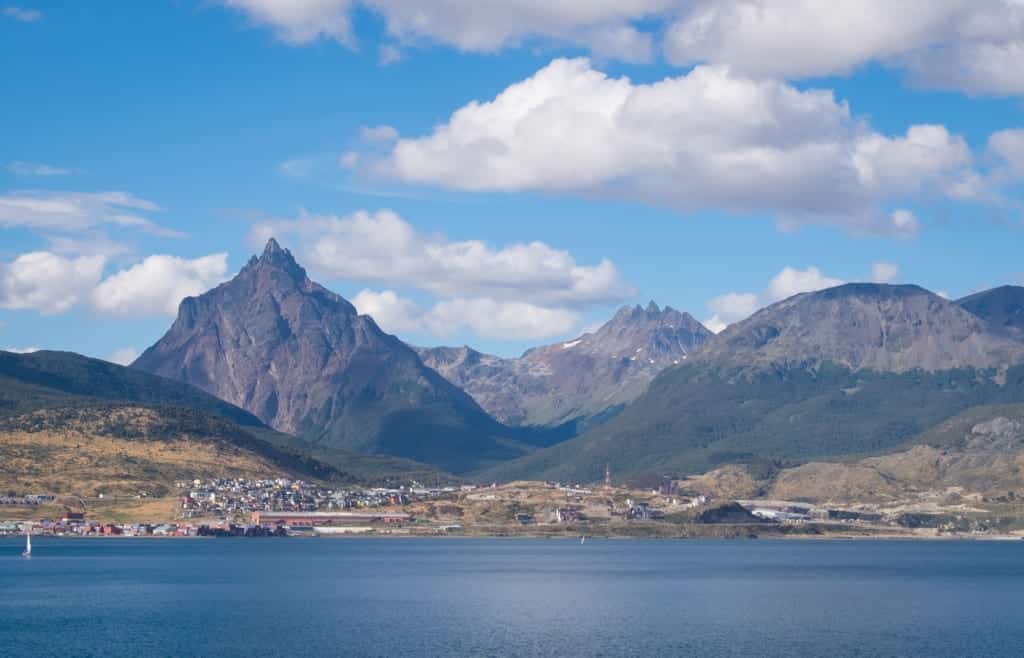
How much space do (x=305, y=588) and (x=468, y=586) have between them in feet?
73.0

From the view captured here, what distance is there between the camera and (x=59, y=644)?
124 metres

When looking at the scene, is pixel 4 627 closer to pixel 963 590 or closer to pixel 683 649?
pixel 683 649

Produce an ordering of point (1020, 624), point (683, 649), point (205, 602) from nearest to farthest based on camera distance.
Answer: point (683, 649)
point (1020, 624)
point (205, 602)

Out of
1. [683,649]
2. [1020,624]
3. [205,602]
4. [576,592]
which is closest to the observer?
[683,649]

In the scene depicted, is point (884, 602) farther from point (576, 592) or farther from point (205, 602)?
point (205, 602)

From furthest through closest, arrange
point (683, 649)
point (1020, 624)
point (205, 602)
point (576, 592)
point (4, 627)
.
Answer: point (576, 592) < point (205, 602) < point (1020, 624) < point (4, 627) < point (683, 649)

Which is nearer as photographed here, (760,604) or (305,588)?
(760,604)

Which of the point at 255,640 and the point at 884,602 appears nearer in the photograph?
the point at 255,640

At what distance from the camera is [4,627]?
13662 cm

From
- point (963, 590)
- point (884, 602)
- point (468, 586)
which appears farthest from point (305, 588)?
point (963, 590)

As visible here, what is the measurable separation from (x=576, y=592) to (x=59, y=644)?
2996 inches

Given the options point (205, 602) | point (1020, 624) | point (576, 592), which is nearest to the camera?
point (1020, 624)

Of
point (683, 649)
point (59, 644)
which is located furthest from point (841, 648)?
point (59, 644)

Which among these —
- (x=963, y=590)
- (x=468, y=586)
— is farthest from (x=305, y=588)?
(x=963, y=590)
